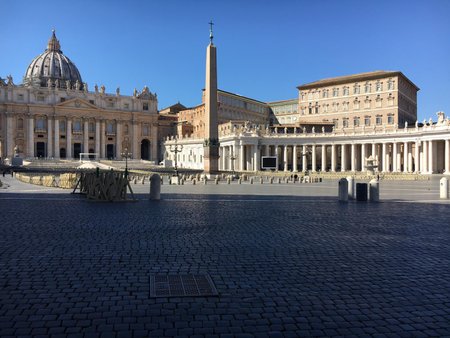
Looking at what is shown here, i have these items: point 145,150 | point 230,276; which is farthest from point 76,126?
point 230,276

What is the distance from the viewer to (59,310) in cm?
456

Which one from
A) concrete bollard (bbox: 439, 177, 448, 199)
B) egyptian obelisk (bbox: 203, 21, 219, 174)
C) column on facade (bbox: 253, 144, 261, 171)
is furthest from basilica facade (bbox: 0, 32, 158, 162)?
concrete bollard (bbox: 439, 177, 448, 199)

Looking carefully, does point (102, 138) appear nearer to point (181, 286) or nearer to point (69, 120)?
point (69, 120)

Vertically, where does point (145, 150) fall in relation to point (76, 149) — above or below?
above

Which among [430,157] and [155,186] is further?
[430,157]

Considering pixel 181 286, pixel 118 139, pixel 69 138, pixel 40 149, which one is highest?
pixel 118 139

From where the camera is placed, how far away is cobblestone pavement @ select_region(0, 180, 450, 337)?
4246 millimetres

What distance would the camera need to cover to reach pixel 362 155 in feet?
212

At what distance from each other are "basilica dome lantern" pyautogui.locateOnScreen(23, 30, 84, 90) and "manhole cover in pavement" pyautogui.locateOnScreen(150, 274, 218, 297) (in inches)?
4143

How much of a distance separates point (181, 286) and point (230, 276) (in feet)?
2.67

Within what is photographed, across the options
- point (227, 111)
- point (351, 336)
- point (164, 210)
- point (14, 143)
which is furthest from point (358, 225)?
point (14, 143)

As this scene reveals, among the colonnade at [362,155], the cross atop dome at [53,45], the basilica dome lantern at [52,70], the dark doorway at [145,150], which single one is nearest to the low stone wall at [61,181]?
the colonnade at [362,155]

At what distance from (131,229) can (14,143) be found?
8433 cm

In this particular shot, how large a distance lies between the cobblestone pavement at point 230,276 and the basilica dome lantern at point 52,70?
10189cm
